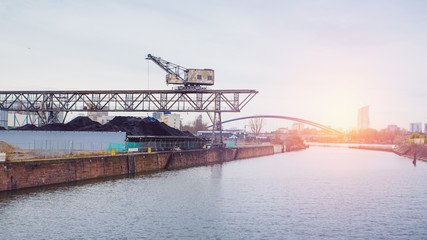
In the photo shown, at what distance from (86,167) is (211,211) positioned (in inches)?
704

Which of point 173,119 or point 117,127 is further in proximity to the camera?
point 173,119

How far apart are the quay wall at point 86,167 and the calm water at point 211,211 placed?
5.04 feet

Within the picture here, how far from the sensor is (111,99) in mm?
69312

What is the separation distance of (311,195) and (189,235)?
61.3 ft

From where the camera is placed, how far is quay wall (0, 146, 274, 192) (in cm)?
3331

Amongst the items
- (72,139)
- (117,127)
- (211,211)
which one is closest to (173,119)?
(117,127)

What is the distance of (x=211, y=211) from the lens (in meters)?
30.1

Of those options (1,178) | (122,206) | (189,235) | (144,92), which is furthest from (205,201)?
(144,92)

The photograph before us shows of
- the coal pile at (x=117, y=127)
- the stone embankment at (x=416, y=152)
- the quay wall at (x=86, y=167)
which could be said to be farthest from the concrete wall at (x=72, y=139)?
the stone embankment at (x=416, y=152)

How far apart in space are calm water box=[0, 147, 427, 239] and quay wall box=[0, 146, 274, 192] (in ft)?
5.04

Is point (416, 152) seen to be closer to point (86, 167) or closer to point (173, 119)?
point (86, 167)

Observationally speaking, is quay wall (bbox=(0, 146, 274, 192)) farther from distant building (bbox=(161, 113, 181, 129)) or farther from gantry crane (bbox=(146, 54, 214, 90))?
distant building (bbox=(161, 113, 181, 129))

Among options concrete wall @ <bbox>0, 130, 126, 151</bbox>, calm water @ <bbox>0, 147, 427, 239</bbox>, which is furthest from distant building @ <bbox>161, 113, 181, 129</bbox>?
calm water @ <bbox>0, 147, 427, 239</bbox>

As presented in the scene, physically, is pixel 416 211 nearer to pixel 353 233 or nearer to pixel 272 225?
pixel 353 233
